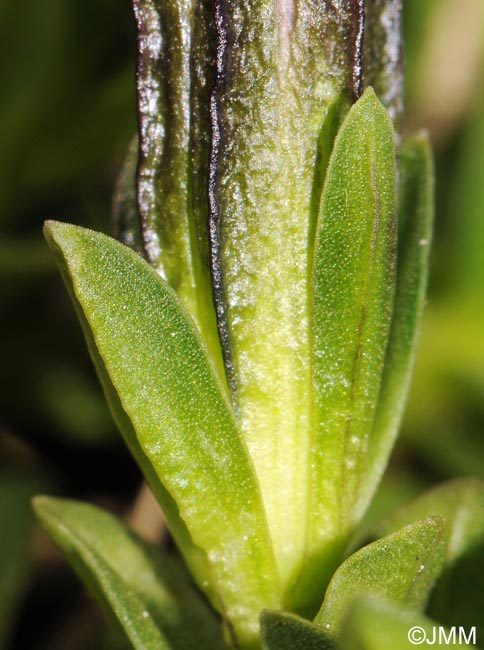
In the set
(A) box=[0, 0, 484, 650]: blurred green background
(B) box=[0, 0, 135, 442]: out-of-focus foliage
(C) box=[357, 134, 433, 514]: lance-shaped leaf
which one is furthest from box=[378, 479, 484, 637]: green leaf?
(B) box=[0, 0, 135, 442]: out-of-focus foliage

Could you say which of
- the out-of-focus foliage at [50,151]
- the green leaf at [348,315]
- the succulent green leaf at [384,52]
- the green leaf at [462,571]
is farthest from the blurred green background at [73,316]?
the succulent green leaf at [384,52]

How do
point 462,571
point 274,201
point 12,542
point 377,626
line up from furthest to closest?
point 12,542, point 462,571, point 274,201, point 377,626

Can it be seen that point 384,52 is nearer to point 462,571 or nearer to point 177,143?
point 177,143

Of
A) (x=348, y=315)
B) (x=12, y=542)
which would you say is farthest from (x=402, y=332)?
(x=12, y=542)

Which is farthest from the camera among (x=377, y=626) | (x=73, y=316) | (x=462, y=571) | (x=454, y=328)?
(x=73, y=316)

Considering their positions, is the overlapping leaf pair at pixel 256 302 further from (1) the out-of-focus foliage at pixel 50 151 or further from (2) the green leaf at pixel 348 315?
(1) the out-of-focus foliage at pixel 50 151

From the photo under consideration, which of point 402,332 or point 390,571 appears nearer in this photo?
point 390,571

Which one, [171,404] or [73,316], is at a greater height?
[171,404]
